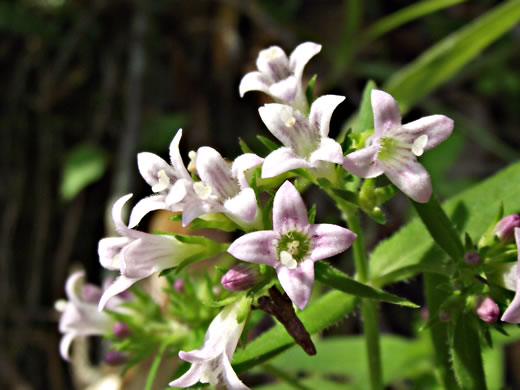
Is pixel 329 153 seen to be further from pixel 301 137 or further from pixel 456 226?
pixel 456 226

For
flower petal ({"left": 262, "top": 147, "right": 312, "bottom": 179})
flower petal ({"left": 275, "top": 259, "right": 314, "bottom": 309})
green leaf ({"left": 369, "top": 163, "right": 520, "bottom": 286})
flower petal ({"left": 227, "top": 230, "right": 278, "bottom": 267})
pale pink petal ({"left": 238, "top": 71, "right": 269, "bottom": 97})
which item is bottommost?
green leaf ({"left": 369, "top": 163, "right": 520, "bottom": 286})

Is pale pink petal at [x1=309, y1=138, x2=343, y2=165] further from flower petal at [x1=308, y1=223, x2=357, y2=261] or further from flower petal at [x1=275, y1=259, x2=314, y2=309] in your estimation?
flower petal at [x1=275, y1=259, x2=314, y2=309]

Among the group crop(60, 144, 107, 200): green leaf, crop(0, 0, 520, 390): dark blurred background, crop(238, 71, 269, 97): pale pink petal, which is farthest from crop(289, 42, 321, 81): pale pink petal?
crop(60, 144, 107, 200): green leaf

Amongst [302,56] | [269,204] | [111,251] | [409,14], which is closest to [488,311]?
[269,204]

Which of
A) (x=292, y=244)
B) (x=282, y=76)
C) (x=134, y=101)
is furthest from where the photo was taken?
(x=134, y=101)

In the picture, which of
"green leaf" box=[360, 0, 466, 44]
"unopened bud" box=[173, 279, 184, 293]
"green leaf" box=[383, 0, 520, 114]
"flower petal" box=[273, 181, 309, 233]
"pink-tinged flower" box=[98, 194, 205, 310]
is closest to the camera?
"flower petal" box=[273, 181, 309, 233]

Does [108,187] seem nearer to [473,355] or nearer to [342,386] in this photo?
[342,386]

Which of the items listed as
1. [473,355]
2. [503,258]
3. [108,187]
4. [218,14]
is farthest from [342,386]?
[218,14]
